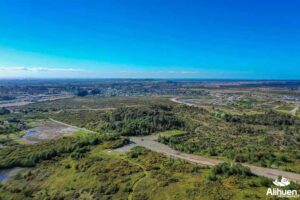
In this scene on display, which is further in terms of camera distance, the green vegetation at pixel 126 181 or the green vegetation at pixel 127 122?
the green vegetation at pixel 127 122

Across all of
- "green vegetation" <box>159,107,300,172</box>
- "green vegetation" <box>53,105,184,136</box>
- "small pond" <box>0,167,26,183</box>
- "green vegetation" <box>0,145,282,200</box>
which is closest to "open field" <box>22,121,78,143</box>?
"green vegetation" <box>53,105,184,136</box>

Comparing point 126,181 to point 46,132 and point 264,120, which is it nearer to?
Answer: point 46,132

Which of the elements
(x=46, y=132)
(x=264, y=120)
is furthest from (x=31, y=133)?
(x=264, y=120)

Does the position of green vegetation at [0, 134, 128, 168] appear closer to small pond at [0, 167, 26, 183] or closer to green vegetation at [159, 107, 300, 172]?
small pond at [0, 167, 26, 183]

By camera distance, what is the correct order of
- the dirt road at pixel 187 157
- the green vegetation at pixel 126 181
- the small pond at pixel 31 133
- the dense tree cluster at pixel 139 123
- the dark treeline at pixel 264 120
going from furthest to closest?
the dark treeline at pixel 264 120, the small pond at pixel 31 133, the dense tree cluster at pixel 139 123, the dirt road at pixel 187 157, the green vegetation at pixel 126 181

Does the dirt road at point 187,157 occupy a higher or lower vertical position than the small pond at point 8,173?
higher

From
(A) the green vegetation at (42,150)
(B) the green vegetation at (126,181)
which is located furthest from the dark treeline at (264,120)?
(B) the green vegetation at (126,181)

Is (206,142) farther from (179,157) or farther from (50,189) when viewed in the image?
(50,189)

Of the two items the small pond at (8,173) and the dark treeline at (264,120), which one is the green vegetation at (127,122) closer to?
the dark treeline at (264,120)

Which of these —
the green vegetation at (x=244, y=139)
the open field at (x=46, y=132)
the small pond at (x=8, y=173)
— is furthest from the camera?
the open field at (x=46, y=132)
